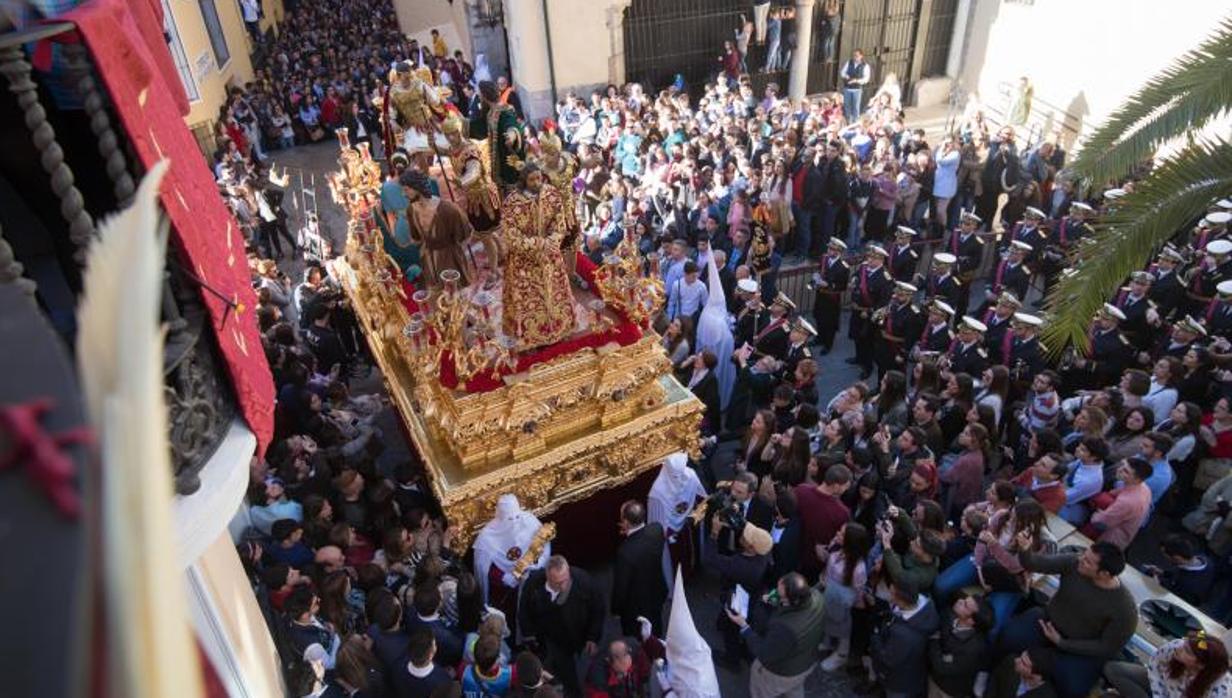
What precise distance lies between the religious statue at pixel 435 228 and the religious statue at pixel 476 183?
0.16 meters

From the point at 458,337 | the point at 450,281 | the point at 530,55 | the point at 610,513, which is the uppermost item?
the point at 450,281

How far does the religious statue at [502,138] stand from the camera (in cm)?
679

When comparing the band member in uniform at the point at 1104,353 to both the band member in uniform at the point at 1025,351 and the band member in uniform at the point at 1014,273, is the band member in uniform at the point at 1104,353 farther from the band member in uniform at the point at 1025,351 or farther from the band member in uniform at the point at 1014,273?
the band member in uniform at the point at 1014,273

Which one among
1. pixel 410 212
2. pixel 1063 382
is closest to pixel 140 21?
pixel 410 212

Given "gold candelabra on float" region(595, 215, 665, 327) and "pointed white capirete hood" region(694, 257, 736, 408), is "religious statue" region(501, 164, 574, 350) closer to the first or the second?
"gold candelabra on float" region(595, 215, 665, 327)

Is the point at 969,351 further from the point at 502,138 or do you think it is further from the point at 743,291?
the point at 502,138

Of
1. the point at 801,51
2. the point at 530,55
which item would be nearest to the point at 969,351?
the point at 530,55

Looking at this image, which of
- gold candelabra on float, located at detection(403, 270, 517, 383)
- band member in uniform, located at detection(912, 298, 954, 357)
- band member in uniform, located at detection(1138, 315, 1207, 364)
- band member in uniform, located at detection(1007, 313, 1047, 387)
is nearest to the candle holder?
gold candelabra on float, located at detection(403, 270, 517, 383)

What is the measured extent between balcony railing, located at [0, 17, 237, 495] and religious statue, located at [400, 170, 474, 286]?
3083mm

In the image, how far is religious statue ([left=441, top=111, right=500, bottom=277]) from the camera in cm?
688

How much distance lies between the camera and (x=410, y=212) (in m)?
7.30

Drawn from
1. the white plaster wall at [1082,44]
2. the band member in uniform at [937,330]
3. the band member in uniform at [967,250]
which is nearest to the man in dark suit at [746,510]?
the band member in uniform at [937,330]

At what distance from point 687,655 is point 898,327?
5.41m

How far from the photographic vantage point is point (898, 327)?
8.77 metres
